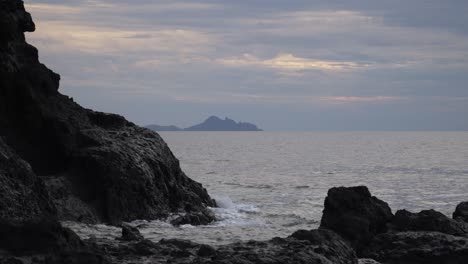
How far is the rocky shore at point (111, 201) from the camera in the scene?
1436 cm

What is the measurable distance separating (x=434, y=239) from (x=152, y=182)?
41.3ft

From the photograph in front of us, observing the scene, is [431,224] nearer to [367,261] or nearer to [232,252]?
[367,261]

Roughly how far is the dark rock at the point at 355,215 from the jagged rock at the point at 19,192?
27.3 feet

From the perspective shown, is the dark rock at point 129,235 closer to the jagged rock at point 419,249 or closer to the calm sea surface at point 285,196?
the calm sea surface at point 285,196

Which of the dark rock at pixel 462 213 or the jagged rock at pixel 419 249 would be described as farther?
the dark rock at pixel 462 213

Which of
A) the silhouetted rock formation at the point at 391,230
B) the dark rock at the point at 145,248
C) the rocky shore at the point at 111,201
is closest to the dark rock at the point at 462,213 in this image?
the rocky shore at the point at 111,201

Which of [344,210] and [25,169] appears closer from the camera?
[25,169]

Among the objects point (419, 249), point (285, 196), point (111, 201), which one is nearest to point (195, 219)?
point (111, 201)

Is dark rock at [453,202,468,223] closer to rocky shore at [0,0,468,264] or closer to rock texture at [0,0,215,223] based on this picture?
rocky shore at [0,0,468,264]

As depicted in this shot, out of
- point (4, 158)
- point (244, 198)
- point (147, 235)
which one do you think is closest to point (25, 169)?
point (4, 158)

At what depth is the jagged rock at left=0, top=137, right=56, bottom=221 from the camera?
18.7 meters

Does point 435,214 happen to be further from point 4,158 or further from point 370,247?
point 4,158

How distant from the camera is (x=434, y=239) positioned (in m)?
20.0

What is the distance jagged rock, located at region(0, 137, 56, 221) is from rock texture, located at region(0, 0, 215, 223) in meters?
5.12
